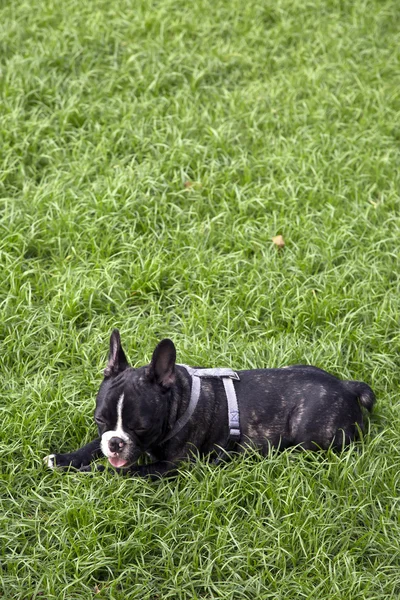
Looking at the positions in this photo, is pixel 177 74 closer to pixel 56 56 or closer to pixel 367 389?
pixel 56 56

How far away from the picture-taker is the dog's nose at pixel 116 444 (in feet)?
13.5

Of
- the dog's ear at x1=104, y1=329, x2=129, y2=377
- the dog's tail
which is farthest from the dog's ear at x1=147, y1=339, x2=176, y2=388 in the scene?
the dog's tail

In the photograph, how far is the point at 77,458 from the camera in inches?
175

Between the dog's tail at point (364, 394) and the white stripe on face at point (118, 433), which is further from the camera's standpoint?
the dog's tail at point (364, 394)

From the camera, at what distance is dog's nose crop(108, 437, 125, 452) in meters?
4.12

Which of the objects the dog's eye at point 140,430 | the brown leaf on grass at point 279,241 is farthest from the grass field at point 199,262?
the dog's eye at point 140,430

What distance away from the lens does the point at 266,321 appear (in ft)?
18.0

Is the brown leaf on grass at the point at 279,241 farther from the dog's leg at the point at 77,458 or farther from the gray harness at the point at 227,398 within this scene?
the dog's leg at the point at 77,458

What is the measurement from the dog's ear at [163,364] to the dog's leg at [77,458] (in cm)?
59

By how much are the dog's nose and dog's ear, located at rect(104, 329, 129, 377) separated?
1.23 feet

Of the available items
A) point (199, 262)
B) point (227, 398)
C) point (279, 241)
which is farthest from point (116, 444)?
point (279, 241)

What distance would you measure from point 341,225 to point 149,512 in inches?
116

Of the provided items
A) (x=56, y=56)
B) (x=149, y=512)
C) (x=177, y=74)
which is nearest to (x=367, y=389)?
(x=149, y=512)

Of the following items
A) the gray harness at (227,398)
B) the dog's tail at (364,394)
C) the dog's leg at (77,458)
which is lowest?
the dog's leg at (77,458)
